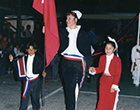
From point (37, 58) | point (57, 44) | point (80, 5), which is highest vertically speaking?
point (80, 5)

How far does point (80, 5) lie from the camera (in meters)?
19.3

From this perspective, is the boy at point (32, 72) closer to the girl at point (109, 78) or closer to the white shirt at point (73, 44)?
the white shirt at point (73, 44)

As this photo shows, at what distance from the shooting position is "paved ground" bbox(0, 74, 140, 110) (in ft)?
18.3

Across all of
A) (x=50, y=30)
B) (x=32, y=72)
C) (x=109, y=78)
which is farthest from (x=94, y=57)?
(x=50, y=30)

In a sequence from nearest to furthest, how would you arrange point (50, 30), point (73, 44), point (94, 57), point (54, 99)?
point (73, 44)
point (50, 30)
point (54, 99)
point (94, 57)

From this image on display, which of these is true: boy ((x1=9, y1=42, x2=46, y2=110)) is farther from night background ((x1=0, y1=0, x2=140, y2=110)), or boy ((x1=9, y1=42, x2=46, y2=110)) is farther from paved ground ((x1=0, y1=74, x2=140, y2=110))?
night background ((x1=0, y1=0, x2=140, y2=110))

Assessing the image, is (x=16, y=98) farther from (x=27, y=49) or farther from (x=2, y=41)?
(x=2, y=41)

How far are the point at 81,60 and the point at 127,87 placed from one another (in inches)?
Answer: 172

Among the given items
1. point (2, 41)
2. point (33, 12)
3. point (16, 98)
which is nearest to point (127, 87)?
point (16, 98)

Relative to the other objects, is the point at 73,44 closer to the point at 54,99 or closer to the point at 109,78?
the point at 109,78

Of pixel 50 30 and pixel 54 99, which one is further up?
pixel 50 30

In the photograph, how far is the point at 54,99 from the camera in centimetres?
620

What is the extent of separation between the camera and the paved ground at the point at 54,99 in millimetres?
5578

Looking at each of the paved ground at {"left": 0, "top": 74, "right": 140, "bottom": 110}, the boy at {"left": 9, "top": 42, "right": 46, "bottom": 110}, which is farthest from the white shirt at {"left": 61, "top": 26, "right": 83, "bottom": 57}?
the paved ground at {"left": 0, "top": 74, "right": 140, "bottom": 110}
